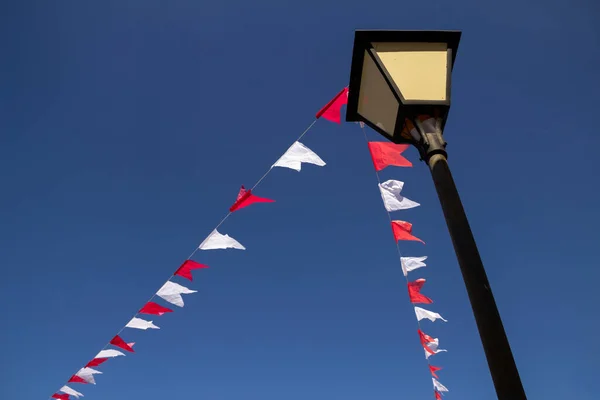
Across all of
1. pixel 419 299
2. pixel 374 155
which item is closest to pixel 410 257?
pixel 419 299

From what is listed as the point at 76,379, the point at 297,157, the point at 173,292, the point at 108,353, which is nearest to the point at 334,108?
the point at 297,157

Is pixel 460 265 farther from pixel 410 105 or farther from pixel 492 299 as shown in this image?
pixel 410 105

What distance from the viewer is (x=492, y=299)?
1307 millimetres

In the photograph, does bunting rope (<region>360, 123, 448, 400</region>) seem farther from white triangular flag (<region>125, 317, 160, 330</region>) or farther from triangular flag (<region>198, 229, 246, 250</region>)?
white triangular flag (<region>125, 317, 160, 330</region>)

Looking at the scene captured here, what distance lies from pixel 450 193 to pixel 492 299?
459 millimetres

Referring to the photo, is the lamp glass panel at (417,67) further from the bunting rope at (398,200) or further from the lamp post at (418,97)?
the bunting rope at (398,200)

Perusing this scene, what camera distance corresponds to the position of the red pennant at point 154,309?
6.63m

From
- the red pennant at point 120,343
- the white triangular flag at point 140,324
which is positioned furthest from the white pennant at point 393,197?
the red pennant at point 120,343

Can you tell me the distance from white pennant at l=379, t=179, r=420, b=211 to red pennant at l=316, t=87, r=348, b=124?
1.19 metres

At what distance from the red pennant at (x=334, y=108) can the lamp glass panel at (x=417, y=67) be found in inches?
113

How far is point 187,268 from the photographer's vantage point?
619 centimetres

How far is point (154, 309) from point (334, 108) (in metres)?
4.94

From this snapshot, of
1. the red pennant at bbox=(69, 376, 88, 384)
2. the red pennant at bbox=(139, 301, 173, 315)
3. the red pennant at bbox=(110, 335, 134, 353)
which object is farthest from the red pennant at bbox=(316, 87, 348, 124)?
the red pennant at bbox=(69, 376, 88, 384)

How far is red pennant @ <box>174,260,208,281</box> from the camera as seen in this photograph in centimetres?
612
